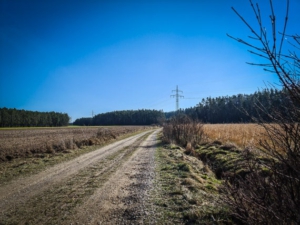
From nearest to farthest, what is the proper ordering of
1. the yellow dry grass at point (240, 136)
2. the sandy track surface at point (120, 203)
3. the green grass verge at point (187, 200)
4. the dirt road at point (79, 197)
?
1. the green grass verge at point (187, 200)
2. the sandy track surface at point (120, 203)
3. the dirt road at point (79, 197)
4. the yellow dry grass at point (240, 136)

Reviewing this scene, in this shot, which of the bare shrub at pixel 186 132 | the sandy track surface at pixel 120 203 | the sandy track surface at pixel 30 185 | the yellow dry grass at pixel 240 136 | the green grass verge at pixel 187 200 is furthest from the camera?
the bare shrub at pixel 186 132

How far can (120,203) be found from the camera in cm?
548

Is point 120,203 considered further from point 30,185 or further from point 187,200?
point 30,185

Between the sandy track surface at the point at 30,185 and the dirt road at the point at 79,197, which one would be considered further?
the sandy track surface at the point at 30,185

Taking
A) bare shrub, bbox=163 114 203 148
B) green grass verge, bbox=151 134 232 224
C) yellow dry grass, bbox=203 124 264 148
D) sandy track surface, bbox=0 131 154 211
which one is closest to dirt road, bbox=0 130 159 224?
sandy track surface, bbox=0 131 154 211

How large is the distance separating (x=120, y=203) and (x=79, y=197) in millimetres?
1463

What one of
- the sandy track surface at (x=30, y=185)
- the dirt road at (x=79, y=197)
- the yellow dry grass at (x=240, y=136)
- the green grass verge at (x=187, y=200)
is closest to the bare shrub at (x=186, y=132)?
the yellow dry grass at (x=240, y=136)

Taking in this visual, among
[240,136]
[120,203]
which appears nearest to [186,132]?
[240,136]

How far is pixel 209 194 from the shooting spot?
18.5ft

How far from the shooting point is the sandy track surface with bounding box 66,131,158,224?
4590mm

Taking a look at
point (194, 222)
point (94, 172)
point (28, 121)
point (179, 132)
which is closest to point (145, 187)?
point (194, 222)

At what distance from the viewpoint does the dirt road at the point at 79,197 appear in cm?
471

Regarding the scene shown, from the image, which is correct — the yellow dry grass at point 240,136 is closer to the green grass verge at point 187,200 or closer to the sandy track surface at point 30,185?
the green grass verge at point 187,200

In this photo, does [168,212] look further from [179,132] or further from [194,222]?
[179,132]
